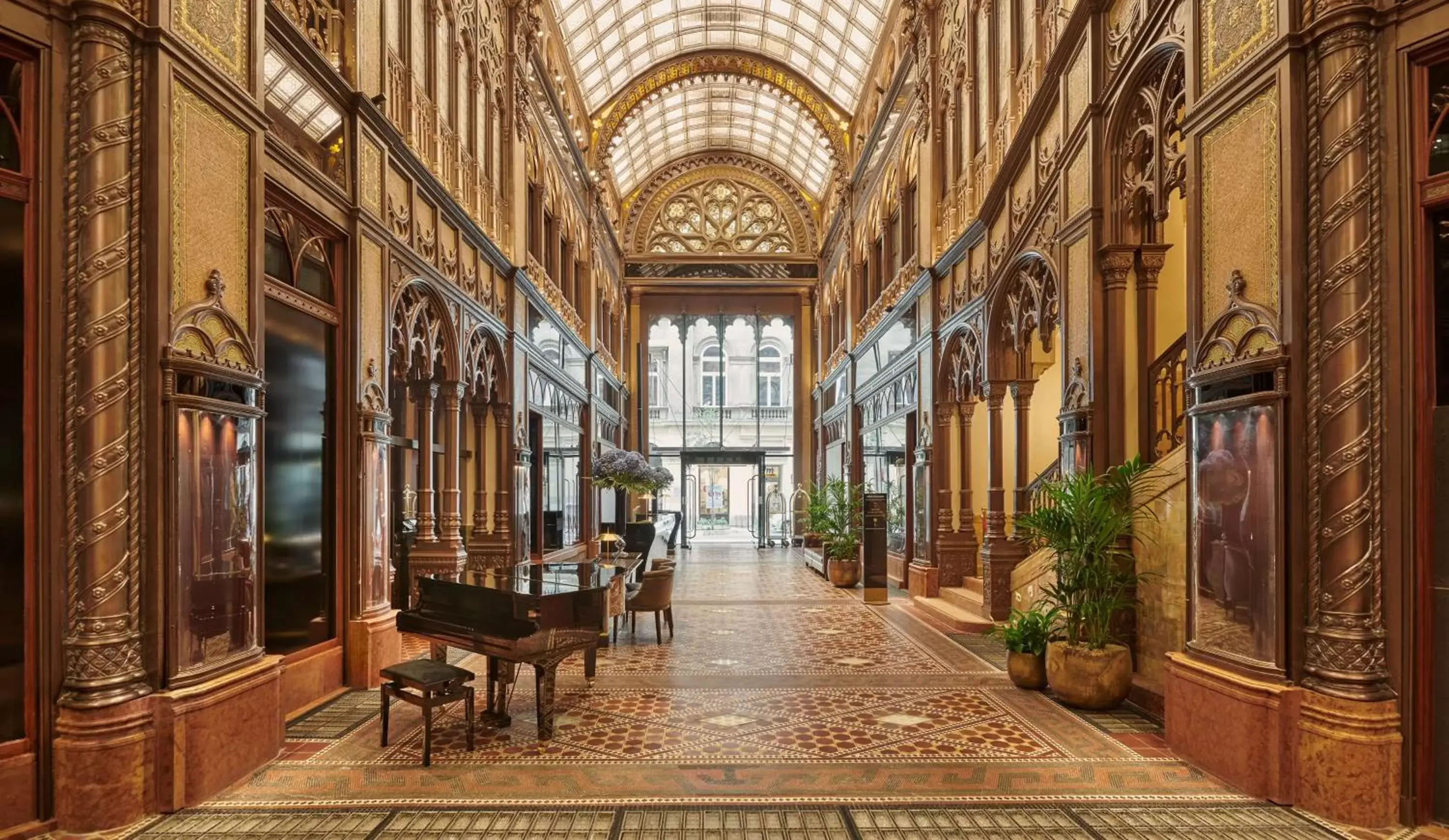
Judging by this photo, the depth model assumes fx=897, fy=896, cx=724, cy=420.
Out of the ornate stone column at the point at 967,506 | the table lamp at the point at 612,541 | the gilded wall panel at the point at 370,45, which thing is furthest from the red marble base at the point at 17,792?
the ornate stone column at the point at 967,506

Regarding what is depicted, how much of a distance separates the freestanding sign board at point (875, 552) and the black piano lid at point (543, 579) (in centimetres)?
446

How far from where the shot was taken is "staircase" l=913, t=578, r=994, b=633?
8.68m

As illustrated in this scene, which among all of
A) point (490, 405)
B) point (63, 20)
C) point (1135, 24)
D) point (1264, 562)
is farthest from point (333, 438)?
point (1135, 24)

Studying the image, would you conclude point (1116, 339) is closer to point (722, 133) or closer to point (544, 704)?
point (544, 704)

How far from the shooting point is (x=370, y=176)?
21.6 ft

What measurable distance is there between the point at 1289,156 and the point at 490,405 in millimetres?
8319

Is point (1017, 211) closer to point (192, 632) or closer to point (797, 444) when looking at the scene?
point (192, 632)

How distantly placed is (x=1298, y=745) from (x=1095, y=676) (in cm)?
165

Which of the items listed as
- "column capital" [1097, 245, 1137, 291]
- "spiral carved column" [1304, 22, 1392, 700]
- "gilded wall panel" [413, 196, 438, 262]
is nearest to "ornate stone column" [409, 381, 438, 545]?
"gilded wall panel" [413, 196, 438, 262]

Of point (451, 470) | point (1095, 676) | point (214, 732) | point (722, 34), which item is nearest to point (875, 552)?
point (451, 470)

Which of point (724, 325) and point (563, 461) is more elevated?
point (724, 325)

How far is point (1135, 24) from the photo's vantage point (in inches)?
227

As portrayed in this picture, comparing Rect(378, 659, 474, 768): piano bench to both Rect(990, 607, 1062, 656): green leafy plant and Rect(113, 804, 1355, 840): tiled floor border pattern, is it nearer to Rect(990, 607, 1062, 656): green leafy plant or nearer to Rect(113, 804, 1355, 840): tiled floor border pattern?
Rect(113, 804, 1355, 840): tiled floor border pattern

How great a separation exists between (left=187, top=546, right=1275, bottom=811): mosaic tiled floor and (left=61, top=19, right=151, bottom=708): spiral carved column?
0.82 m
